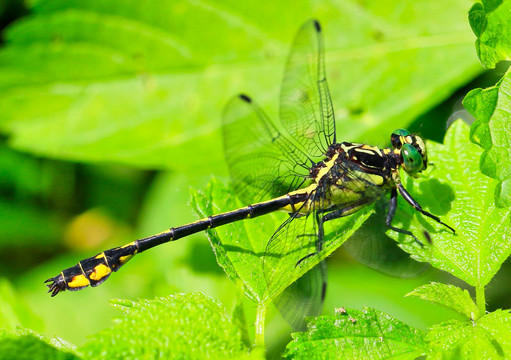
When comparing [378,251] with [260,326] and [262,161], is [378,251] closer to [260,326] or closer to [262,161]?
[262,161]

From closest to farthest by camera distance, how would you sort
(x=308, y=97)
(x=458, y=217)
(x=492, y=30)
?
(x=492, y=30) < (x=458, y=217) < (x=308, y=97)

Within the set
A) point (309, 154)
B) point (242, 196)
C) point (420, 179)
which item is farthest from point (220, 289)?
point (420, 179)

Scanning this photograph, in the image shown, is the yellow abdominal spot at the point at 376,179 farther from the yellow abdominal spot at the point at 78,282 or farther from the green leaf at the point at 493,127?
the yellow abdominal spot at the point at 78,282

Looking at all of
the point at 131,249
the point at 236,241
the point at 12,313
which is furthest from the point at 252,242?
the point at 12,313

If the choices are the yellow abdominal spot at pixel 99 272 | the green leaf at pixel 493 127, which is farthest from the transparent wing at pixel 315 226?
the yellow abdominal spot at pixel 99 272

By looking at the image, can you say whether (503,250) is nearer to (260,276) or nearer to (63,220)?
(260,276)
